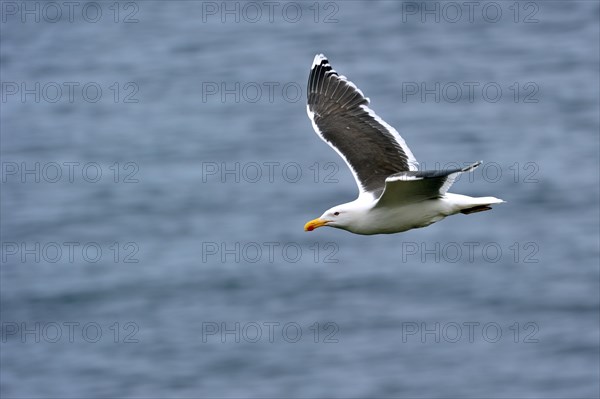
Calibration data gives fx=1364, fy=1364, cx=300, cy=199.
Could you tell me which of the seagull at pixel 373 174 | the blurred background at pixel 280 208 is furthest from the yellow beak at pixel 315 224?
the blurred background at pixel 280 208

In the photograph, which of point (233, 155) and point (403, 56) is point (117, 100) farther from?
point (403, 56)

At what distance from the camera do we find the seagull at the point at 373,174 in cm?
1382

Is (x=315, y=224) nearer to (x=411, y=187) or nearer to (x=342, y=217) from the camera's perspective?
(x=342, y=217)

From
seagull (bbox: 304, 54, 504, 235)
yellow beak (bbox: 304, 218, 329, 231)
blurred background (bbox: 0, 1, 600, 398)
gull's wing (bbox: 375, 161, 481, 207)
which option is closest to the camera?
gull's wing (bbox: 375, 161, 481, 207)

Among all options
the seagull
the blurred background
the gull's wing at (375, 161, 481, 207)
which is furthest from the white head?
the blurred background

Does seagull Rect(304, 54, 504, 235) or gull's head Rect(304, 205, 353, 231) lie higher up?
seagull Rect(304, 54, 504, 235)

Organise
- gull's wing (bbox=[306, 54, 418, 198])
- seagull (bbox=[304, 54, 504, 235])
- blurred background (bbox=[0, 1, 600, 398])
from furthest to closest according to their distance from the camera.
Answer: blurred background (bbox=[0, 1, 600, 398]), gull's wing (bbox=[306, 54, 418, 198]), seagull (bbox=[304, 54, 504, 235])

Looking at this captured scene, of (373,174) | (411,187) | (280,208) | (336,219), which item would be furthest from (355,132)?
(280,208)

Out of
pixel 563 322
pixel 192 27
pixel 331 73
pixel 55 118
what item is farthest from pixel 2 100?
pixel 331 73

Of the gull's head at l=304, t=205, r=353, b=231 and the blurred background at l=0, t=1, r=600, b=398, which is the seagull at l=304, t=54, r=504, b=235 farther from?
the blurred background at l=0, t=1, r=600, b=398

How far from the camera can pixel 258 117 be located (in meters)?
32.3

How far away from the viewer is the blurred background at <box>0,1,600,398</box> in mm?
24719

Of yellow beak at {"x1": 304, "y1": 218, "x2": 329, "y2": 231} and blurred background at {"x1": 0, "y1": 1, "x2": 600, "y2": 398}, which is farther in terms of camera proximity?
blurred background at {"x1": 0, "y1": 1, "x2": 600, "y2": 398}

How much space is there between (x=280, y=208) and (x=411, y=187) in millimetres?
15142
